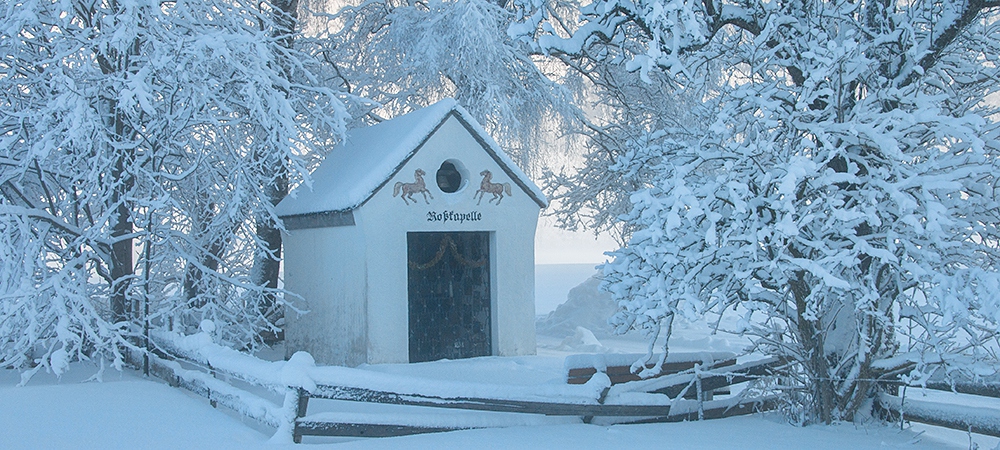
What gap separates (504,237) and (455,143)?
5.18 ft

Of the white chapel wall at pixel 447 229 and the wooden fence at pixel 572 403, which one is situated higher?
the white chapel wall at pixel 447 229

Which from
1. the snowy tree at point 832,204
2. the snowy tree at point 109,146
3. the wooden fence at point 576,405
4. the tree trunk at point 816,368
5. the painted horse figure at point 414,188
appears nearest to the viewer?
the wooden fence at point 576,405

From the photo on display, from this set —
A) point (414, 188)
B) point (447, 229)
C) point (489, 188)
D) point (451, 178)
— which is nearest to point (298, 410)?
point (414, 188)

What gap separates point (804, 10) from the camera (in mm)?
7852

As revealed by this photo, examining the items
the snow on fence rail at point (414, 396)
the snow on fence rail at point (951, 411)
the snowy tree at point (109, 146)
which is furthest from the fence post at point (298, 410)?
the snow on fence rail at point (951, 411)

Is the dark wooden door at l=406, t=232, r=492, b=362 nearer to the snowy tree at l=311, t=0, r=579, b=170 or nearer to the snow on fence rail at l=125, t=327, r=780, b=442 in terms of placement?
the snowy tree at l=311, t=0, r=579, b=170

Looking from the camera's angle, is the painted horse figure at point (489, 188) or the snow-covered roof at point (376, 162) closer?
the snow-covered roof at point (376, 162)

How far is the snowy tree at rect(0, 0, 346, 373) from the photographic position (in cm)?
970

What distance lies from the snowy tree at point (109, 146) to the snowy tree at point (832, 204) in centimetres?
538

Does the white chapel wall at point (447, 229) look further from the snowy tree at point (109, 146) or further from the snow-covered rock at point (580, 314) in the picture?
the snow-covered rock at point (580, 314)

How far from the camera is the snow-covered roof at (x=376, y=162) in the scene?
11742 mm

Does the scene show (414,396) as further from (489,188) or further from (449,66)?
(449,66)

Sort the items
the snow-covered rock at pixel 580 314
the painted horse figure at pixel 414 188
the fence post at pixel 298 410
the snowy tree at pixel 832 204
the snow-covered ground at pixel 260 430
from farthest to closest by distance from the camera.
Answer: the snow-covered rock at pixel 580 314, the painted horse figure at pixel 414 188, the snowy tree at pixel 832 204, the snow-covered ground at pixel 260 430, the fence post at pixel 298 410

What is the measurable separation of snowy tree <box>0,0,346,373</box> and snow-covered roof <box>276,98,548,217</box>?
2.19 ft
